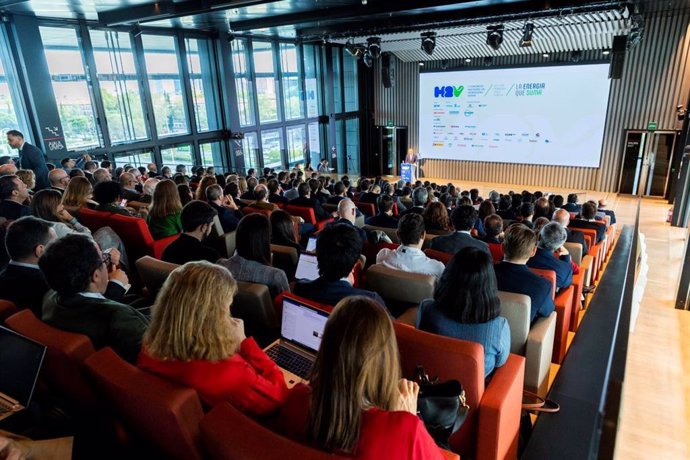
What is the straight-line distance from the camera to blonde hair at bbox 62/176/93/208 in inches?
184

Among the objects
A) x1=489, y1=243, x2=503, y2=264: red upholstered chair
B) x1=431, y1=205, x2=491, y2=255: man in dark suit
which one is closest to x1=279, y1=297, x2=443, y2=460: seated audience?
x1=431, y1=205, x2=491, y2=255: man in dark suit

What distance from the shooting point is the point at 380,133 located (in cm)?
1669

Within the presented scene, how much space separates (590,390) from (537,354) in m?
0.33

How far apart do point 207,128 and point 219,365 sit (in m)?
11.4

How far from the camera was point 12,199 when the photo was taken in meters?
4.46

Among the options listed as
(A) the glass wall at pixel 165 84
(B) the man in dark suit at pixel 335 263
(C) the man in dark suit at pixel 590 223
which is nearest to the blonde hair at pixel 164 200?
(B) the man in dark suit at pixel 335 263

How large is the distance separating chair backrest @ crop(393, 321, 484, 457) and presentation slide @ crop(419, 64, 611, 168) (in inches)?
507

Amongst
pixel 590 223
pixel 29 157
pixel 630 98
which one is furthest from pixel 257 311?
pixel 630 98

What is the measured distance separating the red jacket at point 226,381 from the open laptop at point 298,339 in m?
0.48

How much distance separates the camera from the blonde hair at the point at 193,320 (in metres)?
1.64

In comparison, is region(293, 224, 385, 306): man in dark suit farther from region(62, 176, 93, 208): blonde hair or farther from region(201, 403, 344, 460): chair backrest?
region(62, 176, 93, 208): blonde hair

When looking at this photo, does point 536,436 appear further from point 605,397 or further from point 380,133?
point 380,133

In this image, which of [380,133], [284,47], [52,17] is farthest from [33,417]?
[380,133]

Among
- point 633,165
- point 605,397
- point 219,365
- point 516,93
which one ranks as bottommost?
point 633,165
